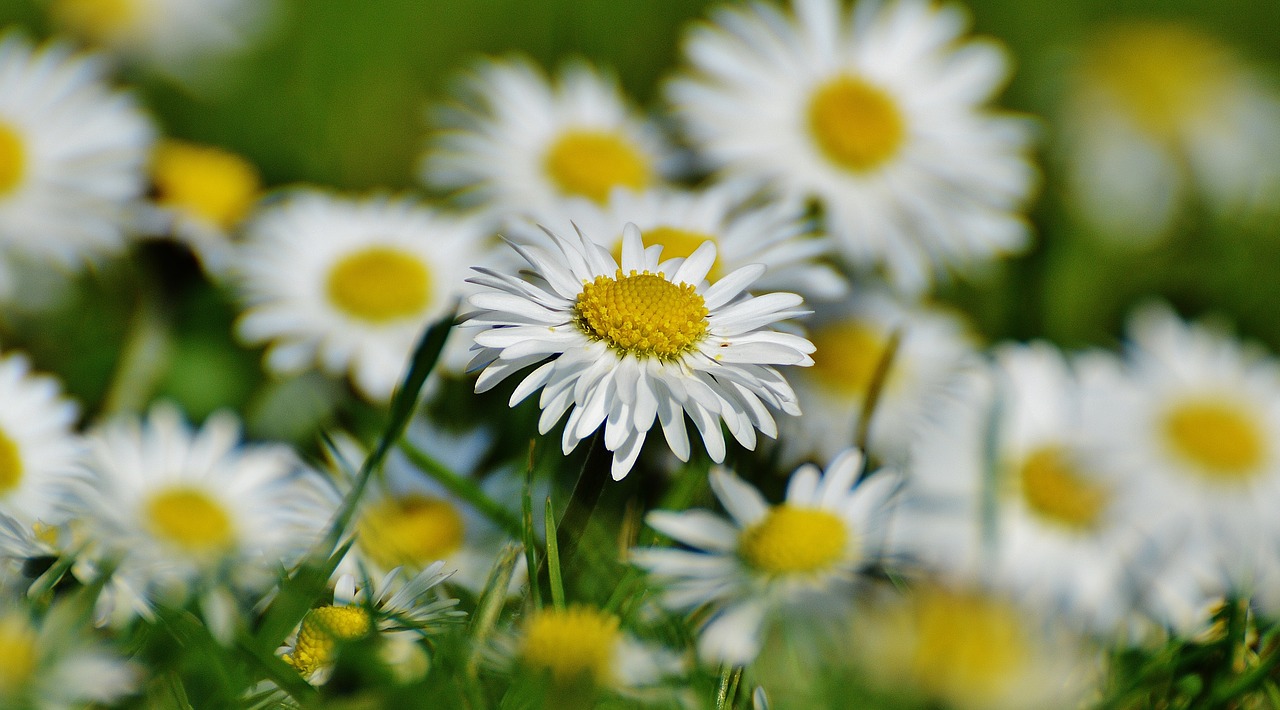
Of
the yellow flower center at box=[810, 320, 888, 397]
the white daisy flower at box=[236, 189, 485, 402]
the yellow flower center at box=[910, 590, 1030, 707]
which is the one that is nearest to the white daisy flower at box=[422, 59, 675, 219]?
the white daisy flower at box=[236, 189, 485, 402]

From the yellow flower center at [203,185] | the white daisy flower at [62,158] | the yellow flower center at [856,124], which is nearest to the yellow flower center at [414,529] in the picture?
the white daisy flower at [62,158]

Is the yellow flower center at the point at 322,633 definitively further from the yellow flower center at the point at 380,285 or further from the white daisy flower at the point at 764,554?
the yellow flower center at the point at 380,285

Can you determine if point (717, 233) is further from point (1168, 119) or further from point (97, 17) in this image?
point (1168, 119)

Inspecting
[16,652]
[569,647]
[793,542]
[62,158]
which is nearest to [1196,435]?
[793,542]

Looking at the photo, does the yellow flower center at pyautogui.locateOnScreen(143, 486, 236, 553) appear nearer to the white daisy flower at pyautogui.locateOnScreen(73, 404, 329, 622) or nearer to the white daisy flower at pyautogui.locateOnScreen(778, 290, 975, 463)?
the white daisy flower at pyautogui.locateOnScreen(73, 404, 329, 622)

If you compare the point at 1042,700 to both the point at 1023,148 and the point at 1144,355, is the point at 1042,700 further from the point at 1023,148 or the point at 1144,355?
the point at 1023,148

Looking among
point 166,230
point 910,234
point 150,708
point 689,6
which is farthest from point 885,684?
point 689,6
